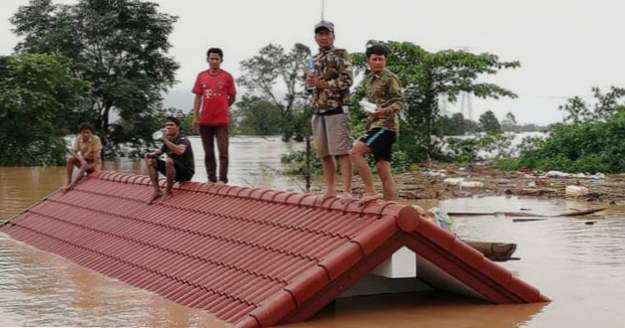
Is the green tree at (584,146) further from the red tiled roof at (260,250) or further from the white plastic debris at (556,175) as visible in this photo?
the red tiled roof at (260,250)

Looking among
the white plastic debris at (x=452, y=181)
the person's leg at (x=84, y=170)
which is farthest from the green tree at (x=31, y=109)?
the person's leg at (x=84, y=170)

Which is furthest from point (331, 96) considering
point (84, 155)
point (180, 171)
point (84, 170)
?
point (84, 155)

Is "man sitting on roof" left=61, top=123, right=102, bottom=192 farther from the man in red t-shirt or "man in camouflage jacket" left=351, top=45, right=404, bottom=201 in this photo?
"man in camouflage jacket" left=351, top=45, right=404, bottom=201

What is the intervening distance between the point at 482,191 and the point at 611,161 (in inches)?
256

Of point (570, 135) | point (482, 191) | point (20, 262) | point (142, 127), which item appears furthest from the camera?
point (142, 127)

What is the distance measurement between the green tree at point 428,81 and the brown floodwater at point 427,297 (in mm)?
15576

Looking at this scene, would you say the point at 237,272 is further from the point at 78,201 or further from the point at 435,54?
the point at 435,54

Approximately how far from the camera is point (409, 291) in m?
8.98

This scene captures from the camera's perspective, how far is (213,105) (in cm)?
1195

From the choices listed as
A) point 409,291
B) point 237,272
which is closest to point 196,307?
point 237,272

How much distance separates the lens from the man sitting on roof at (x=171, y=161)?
1158 centimetres

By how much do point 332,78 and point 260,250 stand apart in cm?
177

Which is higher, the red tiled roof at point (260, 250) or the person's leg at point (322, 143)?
the person's leg at point (322, 143)

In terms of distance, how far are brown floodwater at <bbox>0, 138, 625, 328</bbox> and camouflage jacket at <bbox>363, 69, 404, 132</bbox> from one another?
60.7 inches
